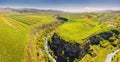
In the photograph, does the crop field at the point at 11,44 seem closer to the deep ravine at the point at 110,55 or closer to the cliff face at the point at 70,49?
the cliff face at the point at 70,49

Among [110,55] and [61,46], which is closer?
[110,55]

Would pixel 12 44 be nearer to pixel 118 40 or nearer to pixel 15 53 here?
pixel 15 53

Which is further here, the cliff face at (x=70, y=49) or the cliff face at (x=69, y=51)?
the cliff face at (x=70, y=49)

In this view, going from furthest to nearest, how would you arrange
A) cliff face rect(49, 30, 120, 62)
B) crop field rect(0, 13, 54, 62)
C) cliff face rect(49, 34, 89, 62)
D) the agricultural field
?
cliff face rect(49, 30, 120, 62) < cliff face rect(49, 34, 89, 62) < the agricultural field < crop field rect(0, 13, 54, 62)

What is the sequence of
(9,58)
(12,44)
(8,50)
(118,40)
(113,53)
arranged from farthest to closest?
(118,40)
(113,53)
(12,44)
(8,50)
(9,58)

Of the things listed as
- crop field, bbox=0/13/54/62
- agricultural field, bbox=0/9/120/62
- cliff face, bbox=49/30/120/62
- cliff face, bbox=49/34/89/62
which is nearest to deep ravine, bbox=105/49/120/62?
agricultural field, bbox=0/9/120/62

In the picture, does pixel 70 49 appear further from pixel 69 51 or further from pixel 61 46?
pixel 61 46

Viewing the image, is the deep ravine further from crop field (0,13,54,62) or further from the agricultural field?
crop field (0,13,54,62)

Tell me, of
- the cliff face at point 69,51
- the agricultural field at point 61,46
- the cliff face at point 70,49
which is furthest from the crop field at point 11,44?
the cliff face at point 69,51

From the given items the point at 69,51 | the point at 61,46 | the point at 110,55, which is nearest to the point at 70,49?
the point at 69,51

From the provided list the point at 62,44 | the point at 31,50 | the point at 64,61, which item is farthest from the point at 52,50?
the point at 31,50

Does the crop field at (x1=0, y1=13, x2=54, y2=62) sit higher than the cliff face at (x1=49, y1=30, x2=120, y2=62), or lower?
higher
